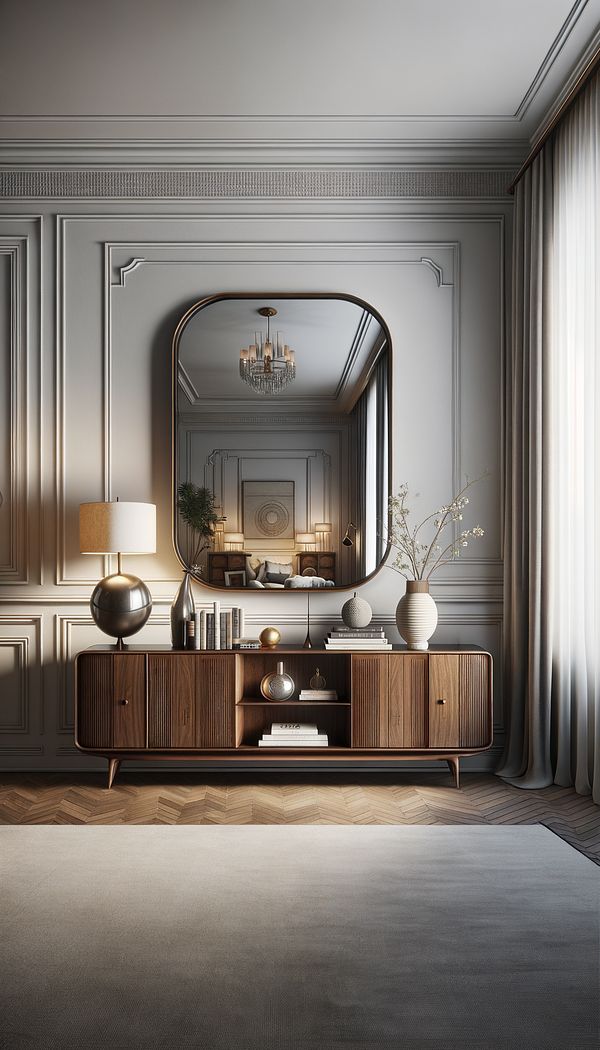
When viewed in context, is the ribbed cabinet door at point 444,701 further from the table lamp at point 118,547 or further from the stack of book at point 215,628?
the table lamp at point 118,547

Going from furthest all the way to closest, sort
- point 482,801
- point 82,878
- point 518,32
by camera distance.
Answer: point 482,801, point 518,32, point 82,878

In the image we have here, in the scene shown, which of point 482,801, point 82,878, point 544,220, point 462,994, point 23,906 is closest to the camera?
point 462,994

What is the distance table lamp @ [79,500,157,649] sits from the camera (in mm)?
2818

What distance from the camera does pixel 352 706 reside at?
279cm

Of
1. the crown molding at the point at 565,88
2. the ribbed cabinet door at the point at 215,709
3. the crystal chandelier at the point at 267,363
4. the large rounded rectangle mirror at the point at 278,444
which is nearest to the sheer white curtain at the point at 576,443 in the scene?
the crown molding at the point at 565,88

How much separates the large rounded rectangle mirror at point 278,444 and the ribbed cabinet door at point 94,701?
22.0 inches

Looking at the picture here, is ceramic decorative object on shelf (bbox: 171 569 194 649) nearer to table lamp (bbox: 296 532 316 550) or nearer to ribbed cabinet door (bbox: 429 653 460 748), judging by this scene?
table lamp (bbox: 296 532 316 550)

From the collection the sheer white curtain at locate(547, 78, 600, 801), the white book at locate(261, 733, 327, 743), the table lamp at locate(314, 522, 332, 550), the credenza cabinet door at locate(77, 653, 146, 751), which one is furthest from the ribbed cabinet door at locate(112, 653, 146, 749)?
the sheer white curtain at locate(547, 78, 600, 801)

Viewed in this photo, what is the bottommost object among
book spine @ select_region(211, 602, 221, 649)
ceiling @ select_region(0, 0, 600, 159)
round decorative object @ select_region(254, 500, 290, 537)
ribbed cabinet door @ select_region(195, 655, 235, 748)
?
ribbed cabinet door @ select_region(195, 655, 235, 748)

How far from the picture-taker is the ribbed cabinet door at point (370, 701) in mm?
2787

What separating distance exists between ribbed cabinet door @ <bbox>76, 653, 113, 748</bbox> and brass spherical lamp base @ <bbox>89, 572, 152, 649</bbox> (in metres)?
0.12

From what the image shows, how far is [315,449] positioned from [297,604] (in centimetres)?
66

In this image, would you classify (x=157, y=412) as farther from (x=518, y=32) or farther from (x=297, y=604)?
(x=518, y=32)

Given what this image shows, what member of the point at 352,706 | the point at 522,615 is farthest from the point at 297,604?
the point at 522,615
